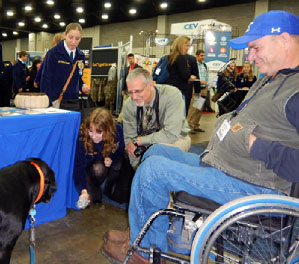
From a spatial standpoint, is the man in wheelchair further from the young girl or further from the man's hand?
the young girl

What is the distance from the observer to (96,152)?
7.35ft

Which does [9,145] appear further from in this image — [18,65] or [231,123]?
[18,65]

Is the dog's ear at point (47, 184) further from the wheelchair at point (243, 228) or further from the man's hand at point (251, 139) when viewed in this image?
the man's hand at point (251, 139)

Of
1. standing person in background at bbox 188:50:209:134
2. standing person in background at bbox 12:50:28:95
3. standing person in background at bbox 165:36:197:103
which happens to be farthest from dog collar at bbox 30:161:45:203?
standing person in background at bbox 12:50:28:95

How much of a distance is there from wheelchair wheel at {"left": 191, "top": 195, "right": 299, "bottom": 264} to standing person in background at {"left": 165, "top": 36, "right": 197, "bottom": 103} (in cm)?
291

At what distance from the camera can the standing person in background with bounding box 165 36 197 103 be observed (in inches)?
151

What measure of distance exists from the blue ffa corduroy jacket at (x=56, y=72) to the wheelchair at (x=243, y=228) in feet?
6.60

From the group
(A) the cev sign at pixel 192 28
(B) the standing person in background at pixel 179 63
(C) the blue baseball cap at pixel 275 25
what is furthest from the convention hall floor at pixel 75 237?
(A) the cev sign at pixel 192 28

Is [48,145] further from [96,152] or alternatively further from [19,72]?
[19,72]

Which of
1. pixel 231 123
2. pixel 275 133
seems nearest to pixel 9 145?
pixel 231 123

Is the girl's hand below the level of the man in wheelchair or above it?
below

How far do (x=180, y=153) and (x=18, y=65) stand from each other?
6.05 m

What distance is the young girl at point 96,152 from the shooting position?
2.12 m

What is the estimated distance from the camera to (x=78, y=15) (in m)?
15.4
